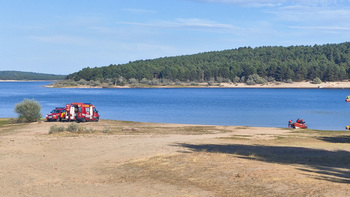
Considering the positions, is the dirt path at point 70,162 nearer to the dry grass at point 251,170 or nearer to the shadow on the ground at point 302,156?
the dry grass at point 251,170

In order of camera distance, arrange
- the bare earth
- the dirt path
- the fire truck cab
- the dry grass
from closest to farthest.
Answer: the dry grass < the bare earth < the dirt path < the fire truck cab

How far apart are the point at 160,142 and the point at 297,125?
20619 mm

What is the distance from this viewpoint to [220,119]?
60375 mm

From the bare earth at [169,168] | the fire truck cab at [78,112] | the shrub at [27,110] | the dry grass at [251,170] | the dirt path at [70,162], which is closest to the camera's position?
the dry grass at [251,170]

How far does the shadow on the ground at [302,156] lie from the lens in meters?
16.5

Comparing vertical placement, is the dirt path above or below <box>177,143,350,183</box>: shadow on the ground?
below

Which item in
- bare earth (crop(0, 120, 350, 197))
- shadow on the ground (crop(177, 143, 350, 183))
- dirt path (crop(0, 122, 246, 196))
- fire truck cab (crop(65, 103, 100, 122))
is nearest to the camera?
bare earth (crop(0, 120, 350, 197))

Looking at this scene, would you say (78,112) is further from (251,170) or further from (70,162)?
(251,170)

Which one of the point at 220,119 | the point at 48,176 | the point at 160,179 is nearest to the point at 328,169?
the point at 160,179

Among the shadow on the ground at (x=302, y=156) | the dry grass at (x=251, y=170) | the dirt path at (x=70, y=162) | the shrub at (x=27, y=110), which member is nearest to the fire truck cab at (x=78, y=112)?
the shrub at (x=27, y=110)

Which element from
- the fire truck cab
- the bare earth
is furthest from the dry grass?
the fire truck cab

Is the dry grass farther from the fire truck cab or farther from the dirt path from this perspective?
the fire truck cab

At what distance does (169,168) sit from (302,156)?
655 centimetres

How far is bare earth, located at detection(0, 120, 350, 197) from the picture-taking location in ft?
47.7
